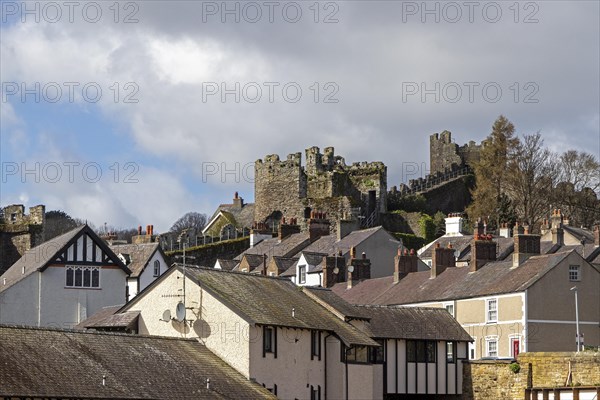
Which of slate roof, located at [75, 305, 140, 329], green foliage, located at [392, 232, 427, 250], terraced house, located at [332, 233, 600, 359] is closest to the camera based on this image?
slate roof, located at [75, 305, 140, 329]

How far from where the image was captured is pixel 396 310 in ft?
186

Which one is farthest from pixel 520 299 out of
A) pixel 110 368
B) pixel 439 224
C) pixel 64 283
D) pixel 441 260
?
pixel 439 224

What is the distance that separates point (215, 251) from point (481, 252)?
26.4 metres

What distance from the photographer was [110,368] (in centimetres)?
4275

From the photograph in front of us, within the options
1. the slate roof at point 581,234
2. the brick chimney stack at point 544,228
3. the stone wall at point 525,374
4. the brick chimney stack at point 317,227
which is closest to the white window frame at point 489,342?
the stone wall at point 525,374

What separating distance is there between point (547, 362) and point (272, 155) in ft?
153

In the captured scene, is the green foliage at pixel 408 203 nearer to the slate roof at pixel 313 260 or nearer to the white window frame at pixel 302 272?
the slate roof at pixel 313 260

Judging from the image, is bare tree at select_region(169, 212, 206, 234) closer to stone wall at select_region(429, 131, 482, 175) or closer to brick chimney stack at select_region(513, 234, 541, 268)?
stone wall at select_region(429, 131, 482, 175)

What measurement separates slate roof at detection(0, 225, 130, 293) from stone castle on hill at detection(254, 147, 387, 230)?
24910mm

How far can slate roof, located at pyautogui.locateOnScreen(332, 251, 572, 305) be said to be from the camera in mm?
60000

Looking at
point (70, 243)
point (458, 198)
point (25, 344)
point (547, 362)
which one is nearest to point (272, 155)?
point (458, 198)

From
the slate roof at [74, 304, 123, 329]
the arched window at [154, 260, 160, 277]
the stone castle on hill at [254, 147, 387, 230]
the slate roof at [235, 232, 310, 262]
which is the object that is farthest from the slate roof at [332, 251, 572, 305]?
the stone castle on hill at [254, 147, 387, 230]

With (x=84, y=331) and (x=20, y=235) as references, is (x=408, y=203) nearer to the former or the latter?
(x=20, y=235)

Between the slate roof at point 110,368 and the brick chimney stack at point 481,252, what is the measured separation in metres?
20.5
